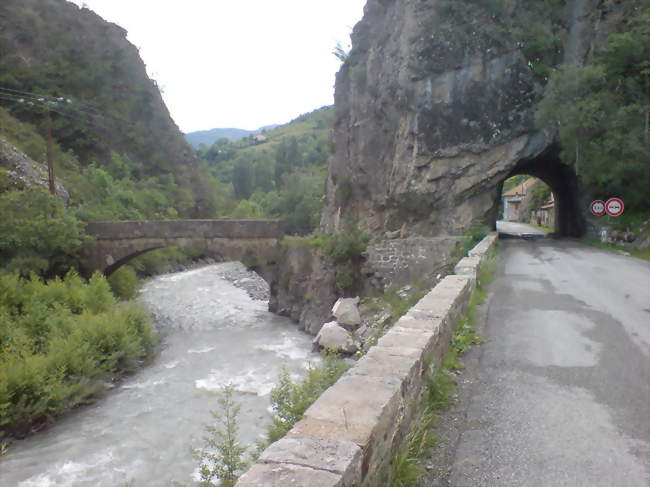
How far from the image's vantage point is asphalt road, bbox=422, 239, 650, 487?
2.83 meters

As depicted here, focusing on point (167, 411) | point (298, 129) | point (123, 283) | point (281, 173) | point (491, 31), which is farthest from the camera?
point (298, 129)

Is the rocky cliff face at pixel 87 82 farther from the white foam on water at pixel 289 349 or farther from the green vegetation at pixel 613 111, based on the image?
the green vegetation at pixel 613 111

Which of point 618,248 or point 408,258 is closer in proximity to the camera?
point 618,248

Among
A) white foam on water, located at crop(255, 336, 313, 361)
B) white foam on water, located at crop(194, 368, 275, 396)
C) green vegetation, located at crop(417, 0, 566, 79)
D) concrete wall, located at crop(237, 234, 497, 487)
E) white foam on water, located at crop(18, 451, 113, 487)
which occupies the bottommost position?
white foam on water, located at crop(255, 336, 313, 361)

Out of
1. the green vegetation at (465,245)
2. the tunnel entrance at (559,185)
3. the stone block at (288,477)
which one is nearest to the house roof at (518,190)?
the tunnel entrance at (559,185)

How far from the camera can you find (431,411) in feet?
11.9

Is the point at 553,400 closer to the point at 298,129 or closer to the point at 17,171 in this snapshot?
the point at 17,171

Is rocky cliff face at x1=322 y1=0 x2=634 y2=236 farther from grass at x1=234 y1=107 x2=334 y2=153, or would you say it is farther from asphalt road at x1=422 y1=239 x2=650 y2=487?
grass at x1=234 y1=107 x2=334 y2=153

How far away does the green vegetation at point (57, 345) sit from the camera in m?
9.29

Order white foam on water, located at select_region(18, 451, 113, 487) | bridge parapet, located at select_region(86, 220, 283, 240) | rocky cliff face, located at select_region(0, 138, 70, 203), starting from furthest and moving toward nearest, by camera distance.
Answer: rocky cliff face, located at select_region(0, 138, 70, 203), bridge parapet, located at select_region(86, 220, 283, 240), white foam on water, located at select_region(18, 451, 113, 487)

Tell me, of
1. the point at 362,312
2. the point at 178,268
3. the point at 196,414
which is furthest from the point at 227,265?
the point at 196,414

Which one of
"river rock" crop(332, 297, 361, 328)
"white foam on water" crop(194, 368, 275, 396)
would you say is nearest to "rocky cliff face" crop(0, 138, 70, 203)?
"white foam on water" crop(194, 368, 275, 396)

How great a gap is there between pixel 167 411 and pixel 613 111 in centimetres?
1774

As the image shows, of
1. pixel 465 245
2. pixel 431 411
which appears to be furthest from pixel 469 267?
pixel 465 245
